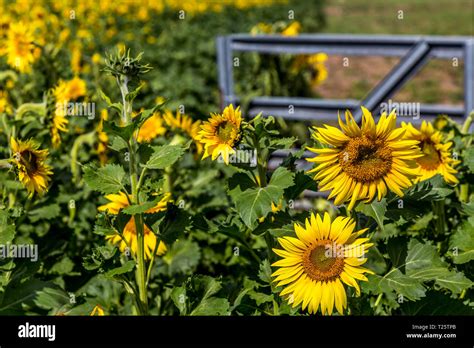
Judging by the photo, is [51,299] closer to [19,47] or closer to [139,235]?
[139,235]

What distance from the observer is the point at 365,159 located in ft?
6.58

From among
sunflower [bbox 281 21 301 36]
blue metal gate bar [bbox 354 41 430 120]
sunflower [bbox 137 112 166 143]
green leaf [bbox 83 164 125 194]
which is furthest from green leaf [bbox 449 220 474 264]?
sunflower [bbox 281 21 301 36]

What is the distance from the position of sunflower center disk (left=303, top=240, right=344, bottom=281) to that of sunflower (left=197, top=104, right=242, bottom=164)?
324 millimetres

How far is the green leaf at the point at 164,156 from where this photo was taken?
87.4 inches

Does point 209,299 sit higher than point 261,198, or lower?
lower

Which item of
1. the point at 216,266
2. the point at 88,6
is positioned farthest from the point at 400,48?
the point at 88,6

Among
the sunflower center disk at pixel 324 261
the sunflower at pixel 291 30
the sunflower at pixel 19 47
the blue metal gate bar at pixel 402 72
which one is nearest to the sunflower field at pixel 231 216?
the sunflower center disk at pixel 324 261

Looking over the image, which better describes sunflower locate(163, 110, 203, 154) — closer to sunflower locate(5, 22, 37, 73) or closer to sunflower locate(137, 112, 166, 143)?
sunflower locate(137, 112, 166, 143)

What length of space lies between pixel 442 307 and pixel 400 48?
13.5ft

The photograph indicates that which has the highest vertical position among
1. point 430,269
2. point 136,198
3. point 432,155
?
point 432,155

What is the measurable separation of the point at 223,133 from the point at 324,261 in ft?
1.40

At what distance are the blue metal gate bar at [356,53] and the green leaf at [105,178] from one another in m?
3.41

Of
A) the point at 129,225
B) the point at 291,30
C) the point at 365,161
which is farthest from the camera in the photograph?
the point at 291,30

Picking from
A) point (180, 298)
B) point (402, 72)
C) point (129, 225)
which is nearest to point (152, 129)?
point (129, 225)
